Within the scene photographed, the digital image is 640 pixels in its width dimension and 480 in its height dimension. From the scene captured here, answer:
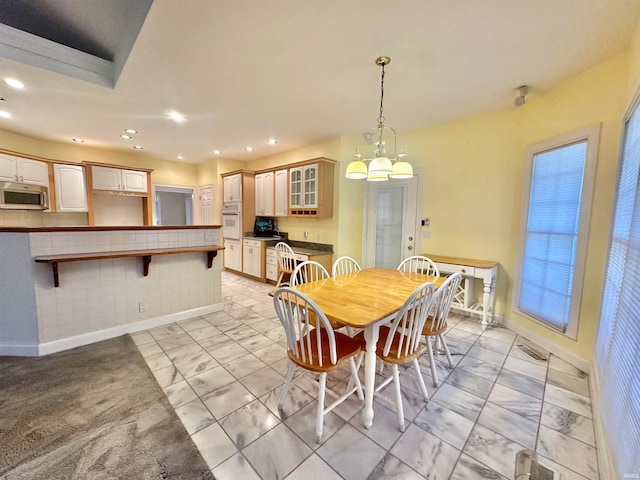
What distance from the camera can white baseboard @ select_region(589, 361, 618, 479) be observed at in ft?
4.33

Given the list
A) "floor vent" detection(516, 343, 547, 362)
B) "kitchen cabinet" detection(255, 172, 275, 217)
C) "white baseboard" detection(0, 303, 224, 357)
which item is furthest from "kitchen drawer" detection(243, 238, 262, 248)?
"floor vent" detection(516, 343, 547, 362)

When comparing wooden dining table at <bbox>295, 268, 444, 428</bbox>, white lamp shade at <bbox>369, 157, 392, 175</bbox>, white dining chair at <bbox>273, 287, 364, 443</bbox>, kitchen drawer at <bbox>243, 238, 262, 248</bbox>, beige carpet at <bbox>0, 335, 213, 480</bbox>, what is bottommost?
beige carpet at <bbox>0, 335, 213, 480</bbox>

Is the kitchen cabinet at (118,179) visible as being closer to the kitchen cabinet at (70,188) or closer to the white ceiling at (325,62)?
the kitchen cabinet at (70,188)

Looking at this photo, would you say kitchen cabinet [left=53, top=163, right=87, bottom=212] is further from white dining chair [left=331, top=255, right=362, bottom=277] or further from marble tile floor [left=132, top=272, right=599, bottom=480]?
white dining chair [left=331, top=255, right=362, bottom=277]

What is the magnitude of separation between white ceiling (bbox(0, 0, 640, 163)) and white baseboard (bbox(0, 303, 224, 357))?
2603 mm

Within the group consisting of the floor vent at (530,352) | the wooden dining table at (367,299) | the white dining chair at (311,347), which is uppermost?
the wooden dining table at (367,299)

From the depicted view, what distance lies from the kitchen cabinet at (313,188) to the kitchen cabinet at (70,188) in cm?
390

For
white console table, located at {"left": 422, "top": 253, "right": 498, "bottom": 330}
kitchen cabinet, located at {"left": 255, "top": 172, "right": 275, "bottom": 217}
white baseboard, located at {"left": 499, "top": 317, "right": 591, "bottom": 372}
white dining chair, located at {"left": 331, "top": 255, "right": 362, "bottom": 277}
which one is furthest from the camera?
kitchen cabinet, located at {"left": 255, "top": 172, "right": 275, "bottom": 217}

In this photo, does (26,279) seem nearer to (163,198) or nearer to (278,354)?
(278,354)

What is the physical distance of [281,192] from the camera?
5055 mm

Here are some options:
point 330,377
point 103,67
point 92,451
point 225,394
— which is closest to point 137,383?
point 92,451

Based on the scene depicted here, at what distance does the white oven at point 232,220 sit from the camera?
557cm

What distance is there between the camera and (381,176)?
226 cm

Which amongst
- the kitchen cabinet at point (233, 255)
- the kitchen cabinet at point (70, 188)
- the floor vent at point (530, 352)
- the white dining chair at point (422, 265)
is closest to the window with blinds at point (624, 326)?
the floor vent at point (530, 352)
